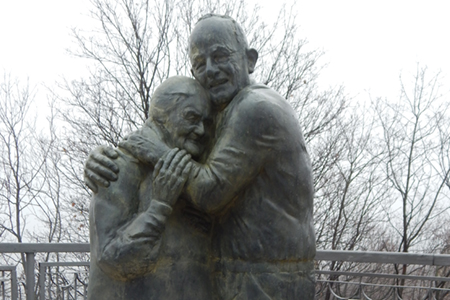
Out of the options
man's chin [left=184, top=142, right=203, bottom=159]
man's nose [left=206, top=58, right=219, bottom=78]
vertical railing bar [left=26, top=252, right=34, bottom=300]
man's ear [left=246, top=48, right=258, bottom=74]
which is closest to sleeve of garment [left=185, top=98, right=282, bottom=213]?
man's chin [left=184, top=142, right=203, bottom=159]

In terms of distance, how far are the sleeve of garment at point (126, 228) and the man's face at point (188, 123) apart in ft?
0.80

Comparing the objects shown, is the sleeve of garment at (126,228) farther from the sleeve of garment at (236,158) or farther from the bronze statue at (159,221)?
the sleeve of garment at (236,158)

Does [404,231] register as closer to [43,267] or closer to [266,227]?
[43,267]

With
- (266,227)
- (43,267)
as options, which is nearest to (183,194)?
(266,227)

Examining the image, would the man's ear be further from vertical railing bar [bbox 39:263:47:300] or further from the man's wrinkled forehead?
vertical railing bar [bbox 39:263:47:300]

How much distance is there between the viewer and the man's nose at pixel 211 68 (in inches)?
95.0

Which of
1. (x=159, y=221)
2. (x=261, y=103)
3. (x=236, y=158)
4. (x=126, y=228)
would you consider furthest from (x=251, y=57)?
(x=126, y=228)

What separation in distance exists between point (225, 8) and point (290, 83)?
1861mm

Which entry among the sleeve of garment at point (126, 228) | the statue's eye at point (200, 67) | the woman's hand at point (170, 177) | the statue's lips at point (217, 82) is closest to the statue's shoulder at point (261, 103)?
the statue's lips at point (217, 82)

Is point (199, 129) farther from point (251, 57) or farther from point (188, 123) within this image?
point (251, 57)

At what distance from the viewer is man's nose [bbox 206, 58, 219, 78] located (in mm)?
2412

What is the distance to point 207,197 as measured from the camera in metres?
2.24

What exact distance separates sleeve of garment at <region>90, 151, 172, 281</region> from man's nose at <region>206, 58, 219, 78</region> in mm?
581

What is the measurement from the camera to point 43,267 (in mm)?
5129
